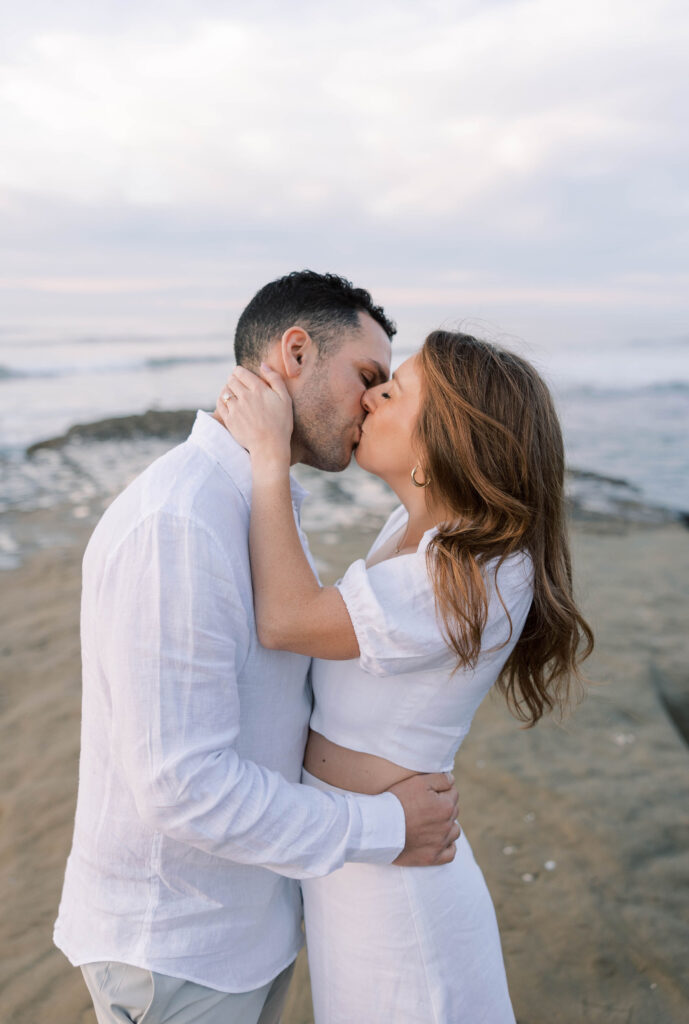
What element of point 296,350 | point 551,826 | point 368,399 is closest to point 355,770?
point 368,399

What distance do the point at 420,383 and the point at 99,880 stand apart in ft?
5.00

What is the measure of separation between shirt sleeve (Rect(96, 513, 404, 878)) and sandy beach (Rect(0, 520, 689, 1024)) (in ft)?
7.71

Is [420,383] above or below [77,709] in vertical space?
above

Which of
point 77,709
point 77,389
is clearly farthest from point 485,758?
point 77,389

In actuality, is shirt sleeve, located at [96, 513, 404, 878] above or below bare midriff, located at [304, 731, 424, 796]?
above

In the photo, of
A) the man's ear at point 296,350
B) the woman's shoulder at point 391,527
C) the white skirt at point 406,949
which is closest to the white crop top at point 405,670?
the white skirt at point 406,949

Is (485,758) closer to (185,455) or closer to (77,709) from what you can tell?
(77,709)

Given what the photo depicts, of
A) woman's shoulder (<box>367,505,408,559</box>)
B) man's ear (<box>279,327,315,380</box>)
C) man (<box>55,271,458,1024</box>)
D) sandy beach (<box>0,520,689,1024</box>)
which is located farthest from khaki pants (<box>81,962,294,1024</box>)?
sandy beach (<box>0,520,689,1024</box>)

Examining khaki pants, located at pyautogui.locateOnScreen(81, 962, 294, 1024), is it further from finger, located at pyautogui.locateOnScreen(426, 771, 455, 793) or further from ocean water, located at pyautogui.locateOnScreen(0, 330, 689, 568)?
ocean water, located at pyautogui.locateOnScreen(0, 330, 689, 568)

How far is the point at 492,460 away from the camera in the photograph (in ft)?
6.79

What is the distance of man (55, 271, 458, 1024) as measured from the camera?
5.10 feet

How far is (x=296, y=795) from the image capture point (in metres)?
1.71

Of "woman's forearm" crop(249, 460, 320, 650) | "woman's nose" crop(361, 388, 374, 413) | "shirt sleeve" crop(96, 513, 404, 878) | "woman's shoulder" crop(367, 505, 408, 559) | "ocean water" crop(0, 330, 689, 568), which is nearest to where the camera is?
"shirt sleeve" crop(96, 513, 404, 878)

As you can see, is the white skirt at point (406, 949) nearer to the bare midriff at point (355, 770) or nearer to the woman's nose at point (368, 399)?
the bare midriff at point (355, 770)
